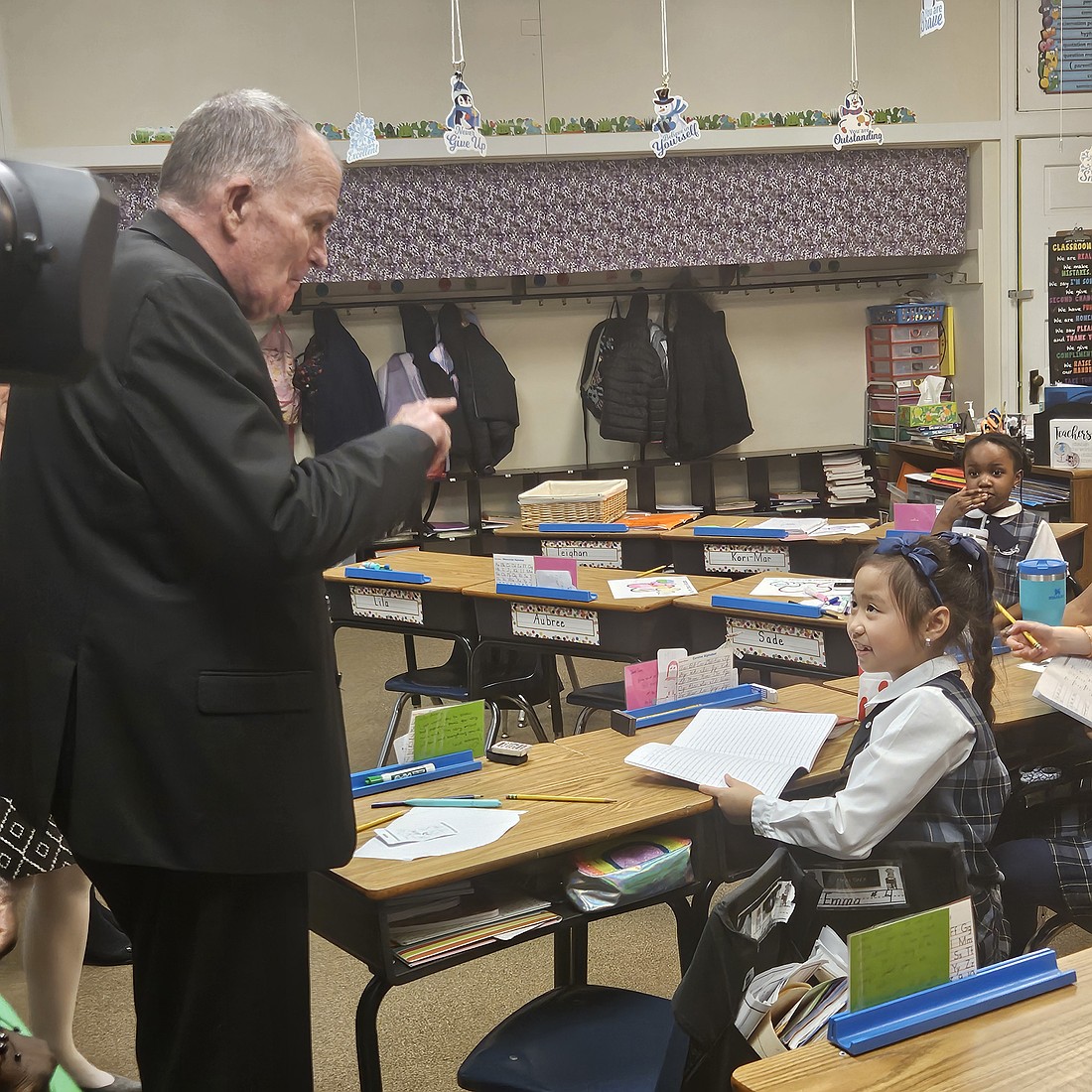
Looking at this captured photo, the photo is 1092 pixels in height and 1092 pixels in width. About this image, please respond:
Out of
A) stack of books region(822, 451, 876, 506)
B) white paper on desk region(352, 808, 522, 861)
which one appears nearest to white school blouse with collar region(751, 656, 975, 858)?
white paper on desk region(352, 808, 522, 861)

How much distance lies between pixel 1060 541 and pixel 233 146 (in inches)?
147

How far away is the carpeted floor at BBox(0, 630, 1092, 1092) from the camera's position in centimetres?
267

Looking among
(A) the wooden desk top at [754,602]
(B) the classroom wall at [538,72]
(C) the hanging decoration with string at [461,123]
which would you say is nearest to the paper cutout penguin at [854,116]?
(B) the classroom wall at [538,72]

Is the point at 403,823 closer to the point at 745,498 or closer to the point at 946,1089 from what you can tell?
the point at 946,1089

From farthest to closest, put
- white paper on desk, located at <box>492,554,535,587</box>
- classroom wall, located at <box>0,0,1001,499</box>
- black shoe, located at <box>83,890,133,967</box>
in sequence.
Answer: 1. classroom wall, located at <box>0,0,1001,499</box>
2. white paper on desk, located at <box>492,554,535,587</box>
3. black shoe, located at <box>83,890,133,967</box>

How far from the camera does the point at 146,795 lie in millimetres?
1388

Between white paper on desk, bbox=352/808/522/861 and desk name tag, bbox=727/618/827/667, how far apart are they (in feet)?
5.25

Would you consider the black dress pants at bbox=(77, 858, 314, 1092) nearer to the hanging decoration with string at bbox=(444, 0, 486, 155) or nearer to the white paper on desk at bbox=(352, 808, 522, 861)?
the white paper on desk at bbox=(352, 808, 522, 861)

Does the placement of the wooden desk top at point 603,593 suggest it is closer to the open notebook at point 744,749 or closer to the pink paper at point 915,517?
the pink paper at point 915,517

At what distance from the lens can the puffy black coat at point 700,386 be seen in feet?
24.6

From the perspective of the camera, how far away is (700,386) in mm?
7531

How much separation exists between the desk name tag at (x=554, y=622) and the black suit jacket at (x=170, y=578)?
8.23ft

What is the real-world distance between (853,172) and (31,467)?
6.77m

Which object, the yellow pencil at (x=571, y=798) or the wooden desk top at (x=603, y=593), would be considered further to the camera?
the wooden desk top at (x=603, y=593)
